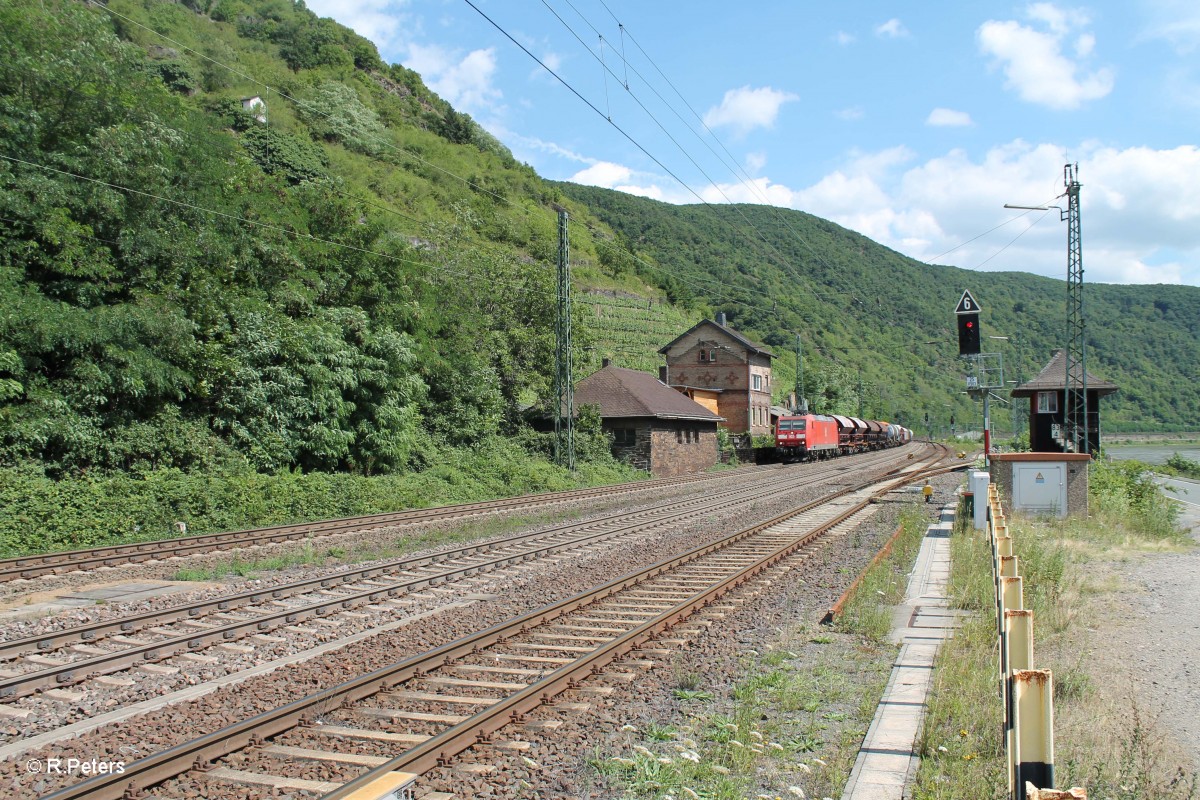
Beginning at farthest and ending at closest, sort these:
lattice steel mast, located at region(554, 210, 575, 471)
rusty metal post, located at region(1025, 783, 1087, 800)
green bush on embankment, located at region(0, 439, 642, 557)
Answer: lattice steel mast, located at region(554, 210, 575, 471) < green bush on embankment, located at region(0, 439, 642, 557) < rusty metal post, located at region(1025, 783, 1087, 800)

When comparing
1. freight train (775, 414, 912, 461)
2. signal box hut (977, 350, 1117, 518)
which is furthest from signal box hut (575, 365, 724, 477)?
signal box hut (977, 350, 1117, 518)

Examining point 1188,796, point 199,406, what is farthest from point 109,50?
point 1188,796

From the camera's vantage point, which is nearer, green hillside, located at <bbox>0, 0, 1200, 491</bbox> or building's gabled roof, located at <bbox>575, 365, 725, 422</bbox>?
green hillside, located at <bbox>0, 0, 1200, 491</bbox>

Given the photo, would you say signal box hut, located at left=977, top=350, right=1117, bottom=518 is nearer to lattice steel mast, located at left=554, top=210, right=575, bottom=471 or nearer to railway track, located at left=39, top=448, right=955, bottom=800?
railway track, located at left=39, top=448, right=955, bottom=800

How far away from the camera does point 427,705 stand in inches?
254

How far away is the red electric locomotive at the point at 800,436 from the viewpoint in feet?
161

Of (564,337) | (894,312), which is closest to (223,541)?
(564,337)

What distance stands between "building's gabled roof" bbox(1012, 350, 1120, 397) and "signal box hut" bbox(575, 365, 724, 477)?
15.2 metres

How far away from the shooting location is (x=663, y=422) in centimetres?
3894

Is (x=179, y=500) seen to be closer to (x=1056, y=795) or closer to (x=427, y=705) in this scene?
(x=427, y=705)

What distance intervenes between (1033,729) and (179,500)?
59.1ft

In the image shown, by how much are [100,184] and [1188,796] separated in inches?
913

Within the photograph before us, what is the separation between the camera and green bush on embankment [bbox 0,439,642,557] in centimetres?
1531

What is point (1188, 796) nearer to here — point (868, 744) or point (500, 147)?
point (868, 744)
